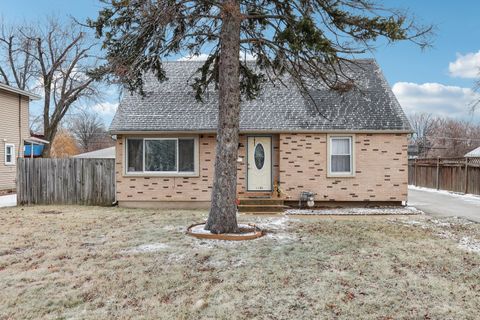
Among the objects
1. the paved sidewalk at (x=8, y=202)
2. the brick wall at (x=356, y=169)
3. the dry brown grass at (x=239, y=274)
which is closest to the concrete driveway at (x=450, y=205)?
the brick wall at (x=356, y=169)

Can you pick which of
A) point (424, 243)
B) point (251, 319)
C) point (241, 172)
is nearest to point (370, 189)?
point (241, 172)

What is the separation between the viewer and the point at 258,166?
42.6ft

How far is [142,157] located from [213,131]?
2.69m

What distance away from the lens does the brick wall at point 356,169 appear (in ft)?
41.3

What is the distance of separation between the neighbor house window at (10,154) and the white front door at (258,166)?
1432 cm

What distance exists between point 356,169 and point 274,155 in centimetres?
282

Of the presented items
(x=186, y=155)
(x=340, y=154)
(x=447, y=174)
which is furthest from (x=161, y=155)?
(x=447, y=174)

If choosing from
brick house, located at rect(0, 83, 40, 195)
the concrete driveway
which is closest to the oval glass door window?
the concrete driveway

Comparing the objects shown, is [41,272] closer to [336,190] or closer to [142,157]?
[142,157]

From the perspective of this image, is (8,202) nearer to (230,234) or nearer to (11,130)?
(11,130)

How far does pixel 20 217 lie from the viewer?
35.0 ft

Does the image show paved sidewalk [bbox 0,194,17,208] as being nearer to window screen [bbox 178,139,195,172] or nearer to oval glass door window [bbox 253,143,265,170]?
window screen [bbox 178,139,195,172]

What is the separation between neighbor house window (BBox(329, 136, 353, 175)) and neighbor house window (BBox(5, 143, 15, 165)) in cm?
1697

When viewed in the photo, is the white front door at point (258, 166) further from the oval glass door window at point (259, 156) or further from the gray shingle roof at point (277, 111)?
the gray shingle roof at point (277, 111)
